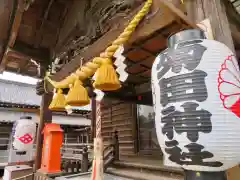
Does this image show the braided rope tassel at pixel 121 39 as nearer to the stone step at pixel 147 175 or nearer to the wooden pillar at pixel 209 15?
the wooden pillar at pixel 209 15

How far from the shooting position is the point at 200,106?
3.96 ft

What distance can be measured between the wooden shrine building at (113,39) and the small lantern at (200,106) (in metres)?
0.43

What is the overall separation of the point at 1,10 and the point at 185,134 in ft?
11.2

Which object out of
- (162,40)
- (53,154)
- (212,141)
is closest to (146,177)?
(53,154)

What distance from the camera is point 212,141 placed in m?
1.17

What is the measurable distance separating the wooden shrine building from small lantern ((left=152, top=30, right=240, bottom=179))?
1.40 feet

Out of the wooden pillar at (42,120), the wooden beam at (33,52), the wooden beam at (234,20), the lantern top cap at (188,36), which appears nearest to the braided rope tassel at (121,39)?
the lantern top cap at (188,36)

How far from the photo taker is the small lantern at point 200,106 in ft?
3.88

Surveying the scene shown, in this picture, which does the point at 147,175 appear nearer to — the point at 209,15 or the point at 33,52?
the point at 209,15

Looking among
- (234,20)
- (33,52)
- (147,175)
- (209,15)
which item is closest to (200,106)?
(209,15)

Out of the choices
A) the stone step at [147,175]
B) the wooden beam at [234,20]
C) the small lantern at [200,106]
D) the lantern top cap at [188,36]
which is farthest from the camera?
the stone step at [147,175]

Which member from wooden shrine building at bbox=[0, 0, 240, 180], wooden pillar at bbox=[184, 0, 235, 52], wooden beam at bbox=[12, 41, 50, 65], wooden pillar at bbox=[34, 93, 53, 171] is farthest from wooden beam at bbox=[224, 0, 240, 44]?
A: wooden beam at bbox=[12, 41, 50, 65]

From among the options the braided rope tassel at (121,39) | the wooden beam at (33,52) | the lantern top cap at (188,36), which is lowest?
the lantern top cap at (188,36)

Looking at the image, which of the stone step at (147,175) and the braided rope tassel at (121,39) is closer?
the braided rope tassel at (121,39)
